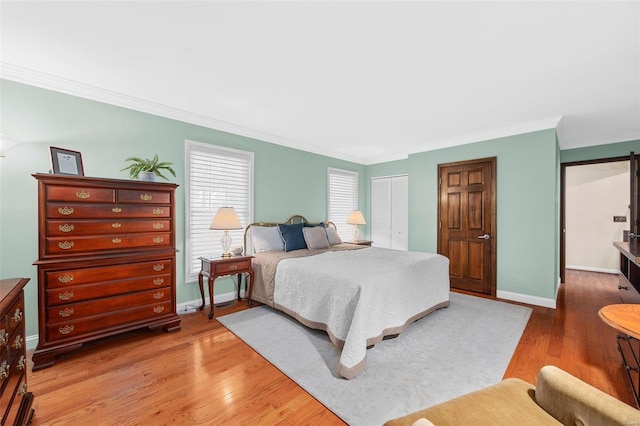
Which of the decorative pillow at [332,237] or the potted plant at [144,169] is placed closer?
the potted plant at [144,169]

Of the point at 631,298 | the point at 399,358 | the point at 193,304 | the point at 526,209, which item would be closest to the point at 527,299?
the point at 631,298

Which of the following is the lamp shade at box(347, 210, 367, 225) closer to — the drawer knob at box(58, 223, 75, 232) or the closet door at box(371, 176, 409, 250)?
the closet door at box(371, 176, 409, 250)

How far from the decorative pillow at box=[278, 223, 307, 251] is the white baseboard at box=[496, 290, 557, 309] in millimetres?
3195

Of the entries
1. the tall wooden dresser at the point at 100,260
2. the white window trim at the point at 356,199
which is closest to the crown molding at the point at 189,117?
the white window trim at the point at 356,199

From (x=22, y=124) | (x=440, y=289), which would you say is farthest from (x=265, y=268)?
(x=22, y=124)

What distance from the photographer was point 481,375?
2.13 meters

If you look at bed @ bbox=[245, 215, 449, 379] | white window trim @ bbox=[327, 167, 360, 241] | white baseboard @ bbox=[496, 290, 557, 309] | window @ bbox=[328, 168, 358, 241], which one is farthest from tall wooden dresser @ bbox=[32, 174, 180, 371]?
white baseboard @ bbox=[496, 290, 557, 309]

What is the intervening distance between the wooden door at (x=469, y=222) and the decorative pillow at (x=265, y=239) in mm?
2981

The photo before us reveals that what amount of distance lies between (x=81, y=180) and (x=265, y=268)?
6.96 feet

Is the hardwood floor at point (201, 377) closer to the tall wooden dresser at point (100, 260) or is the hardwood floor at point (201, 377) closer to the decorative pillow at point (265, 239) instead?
the tall wooden dresser at point (100, 260)

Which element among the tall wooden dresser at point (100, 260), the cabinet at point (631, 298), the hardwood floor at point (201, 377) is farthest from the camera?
the tall wooden dresser at point (100, 260)

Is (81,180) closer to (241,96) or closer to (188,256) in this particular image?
(188,256)

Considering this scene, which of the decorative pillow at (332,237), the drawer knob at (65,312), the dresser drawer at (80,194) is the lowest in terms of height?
the drawer knob at (65,312)

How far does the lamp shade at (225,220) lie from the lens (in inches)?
135
